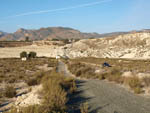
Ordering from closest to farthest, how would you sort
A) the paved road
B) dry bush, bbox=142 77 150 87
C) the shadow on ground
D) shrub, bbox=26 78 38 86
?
the shadow on ground → the paved road → dry bush, bbox=142 77 150 87 → shrub, bbox=26 78 38 86

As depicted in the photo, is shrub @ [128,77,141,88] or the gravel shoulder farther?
shrub @ [128,77,141,88]

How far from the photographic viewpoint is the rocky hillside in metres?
57.2

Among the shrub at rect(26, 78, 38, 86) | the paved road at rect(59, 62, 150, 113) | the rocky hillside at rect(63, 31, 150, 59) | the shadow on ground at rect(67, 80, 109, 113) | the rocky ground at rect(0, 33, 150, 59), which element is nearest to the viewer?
the shadow on ground at rect(67, 80, 109, 113)

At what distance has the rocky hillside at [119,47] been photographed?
57.2 meters

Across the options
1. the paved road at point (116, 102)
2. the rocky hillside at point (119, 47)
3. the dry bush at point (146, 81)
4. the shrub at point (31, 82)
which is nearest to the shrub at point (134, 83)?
the dry bush at point (146, 81)

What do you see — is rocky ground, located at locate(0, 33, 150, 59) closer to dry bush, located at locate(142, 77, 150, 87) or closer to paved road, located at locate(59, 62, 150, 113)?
dry bush, located at locate(142, 77, 150, 87)

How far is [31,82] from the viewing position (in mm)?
13273

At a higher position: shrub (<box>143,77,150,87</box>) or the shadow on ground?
shrub (<box>143,77,150,87</box>)

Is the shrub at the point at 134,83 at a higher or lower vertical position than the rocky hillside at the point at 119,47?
lower

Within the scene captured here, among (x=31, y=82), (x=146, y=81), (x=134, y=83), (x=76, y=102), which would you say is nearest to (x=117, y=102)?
(x=76, y=102)

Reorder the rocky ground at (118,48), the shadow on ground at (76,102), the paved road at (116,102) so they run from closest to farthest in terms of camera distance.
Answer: the shadow on ground at (76,102) < the paved road at (116,102) < the rocky ground at (118,48)

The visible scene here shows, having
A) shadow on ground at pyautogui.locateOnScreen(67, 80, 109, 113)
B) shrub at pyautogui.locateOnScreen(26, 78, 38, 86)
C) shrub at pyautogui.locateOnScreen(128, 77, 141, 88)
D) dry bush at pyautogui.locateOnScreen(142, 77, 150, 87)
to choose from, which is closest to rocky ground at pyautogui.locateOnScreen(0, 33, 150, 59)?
dry bush at pyautogui.locateOnScreen(142, 77, 150, 87)

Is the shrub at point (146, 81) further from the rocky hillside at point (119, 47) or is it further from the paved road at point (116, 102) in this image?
the rocky hillside at point (119, 47)

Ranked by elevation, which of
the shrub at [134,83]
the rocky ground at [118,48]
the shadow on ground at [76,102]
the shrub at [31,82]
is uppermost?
the rocky ground at [118,48]
